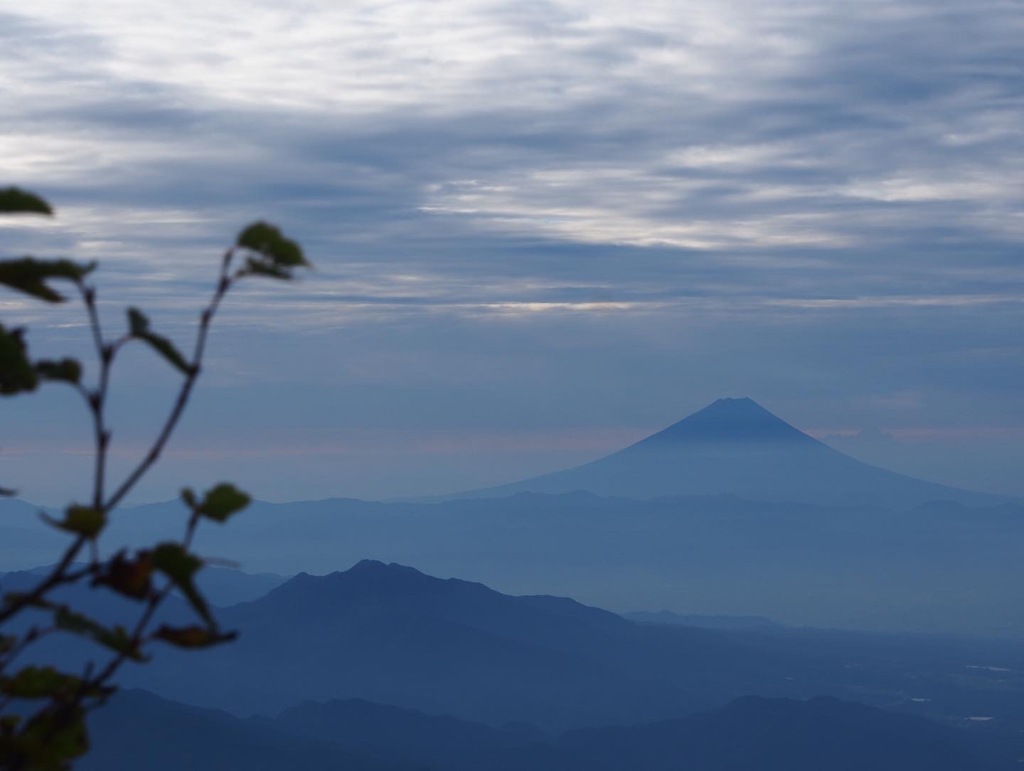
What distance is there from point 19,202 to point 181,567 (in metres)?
1.50

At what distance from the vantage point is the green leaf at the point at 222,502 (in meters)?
4.81

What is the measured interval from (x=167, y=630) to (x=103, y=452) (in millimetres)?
839

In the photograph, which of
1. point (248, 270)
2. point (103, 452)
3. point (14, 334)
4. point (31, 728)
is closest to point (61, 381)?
point (14, 334)

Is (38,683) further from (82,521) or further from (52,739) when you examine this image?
(82,521)

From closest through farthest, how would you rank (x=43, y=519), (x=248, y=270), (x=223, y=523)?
(x=43, y=519)
(x=248, y=270)
(x=223, y=523)

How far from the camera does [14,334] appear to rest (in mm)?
4699

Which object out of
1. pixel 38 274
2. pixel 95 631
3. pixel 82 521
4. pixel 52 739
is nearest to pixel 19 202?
pixel 38 274

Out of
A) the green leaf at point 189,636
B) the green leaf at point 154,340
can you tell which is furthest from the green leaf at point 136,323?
the green leaf at point 189,636

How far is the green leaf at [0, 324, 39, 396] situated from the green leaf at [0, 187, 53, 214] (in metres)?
0.47

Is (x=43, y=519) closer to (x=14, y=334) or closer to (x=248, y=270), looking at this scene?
(x=14, y=334)

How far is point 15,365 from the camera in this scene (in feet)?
15.4

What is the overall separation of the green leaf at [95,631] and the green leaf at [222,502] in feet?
1.89

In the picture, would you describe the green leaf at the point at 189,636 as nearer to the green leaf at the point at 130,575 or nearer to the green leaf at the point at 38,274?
the green leaf at the point at 130,575

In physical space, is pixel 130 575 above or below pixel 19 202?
below
